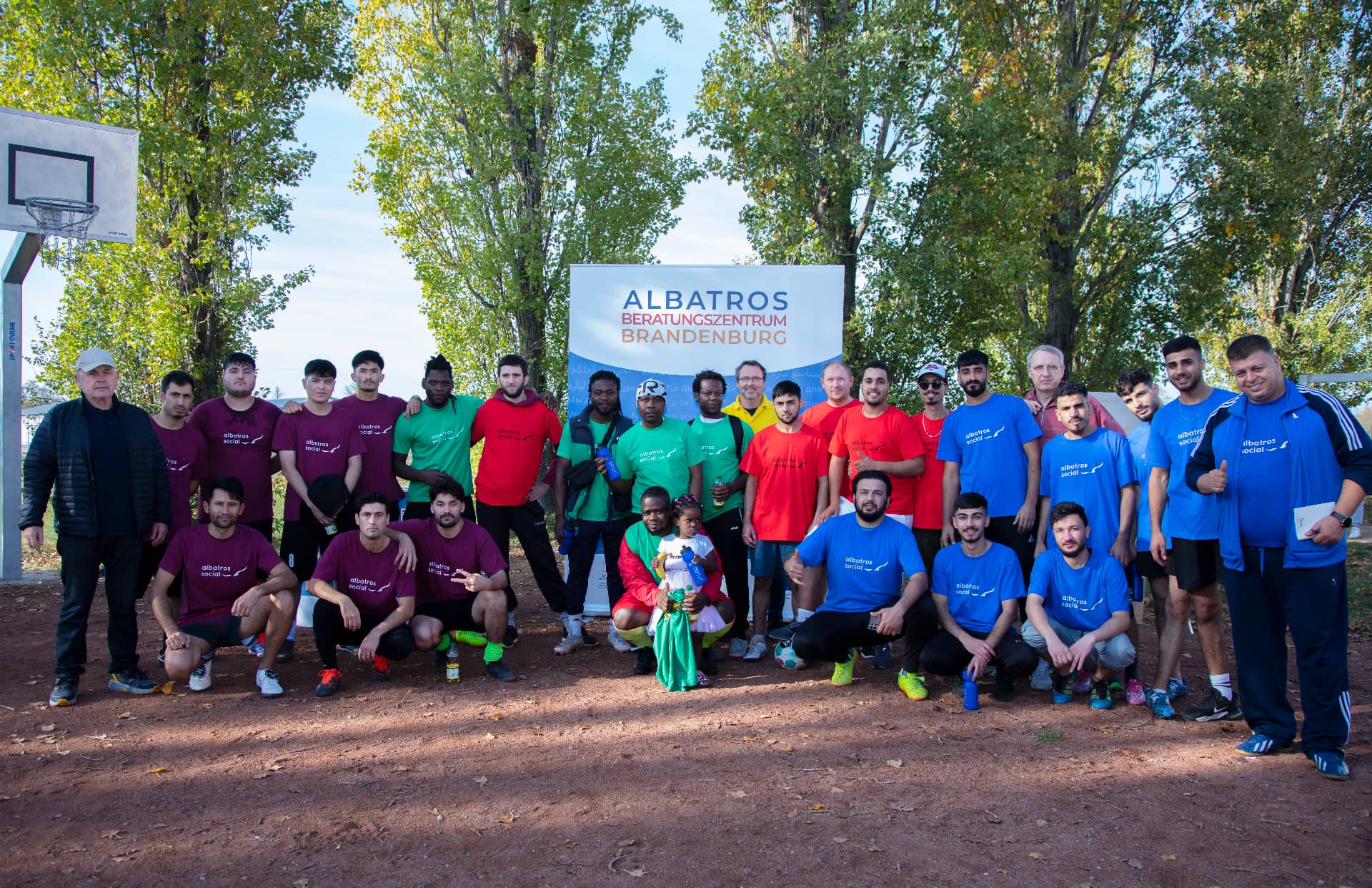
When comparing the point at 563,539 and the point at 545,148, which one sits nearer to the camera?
the point at 563,539

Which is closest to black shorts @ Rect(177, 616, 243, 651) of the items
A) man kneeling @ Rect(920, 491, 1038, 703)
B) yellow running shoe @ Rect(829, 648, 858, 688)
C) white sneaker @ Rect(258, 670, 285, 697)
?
white sneaker @ Rect(258, 670, 285, 697)

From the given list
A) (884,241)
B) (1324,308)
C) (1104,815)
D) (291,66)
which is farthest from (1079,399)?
(1324,308)

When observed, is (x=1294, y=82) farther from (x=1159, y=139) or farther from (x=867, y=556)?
(x=867, y=556)

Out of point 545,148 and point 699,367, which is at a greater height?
point 545,148

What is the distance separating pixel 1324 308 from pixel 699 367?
1647cm

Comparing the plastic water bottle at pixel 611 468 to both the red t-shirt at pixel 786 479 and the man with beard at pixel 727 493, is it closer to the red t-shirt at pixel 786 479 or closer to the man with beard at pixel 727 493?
the man with beard at pixel 727 493

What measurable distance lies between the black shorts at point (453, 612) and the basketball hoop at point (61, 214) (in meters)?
6.51

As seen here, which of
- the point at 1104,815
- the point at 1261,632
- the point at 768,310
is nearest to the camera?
the point at 1104,815

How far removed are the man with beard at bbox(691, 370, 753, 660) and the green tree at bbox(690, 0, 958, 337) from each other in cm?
826

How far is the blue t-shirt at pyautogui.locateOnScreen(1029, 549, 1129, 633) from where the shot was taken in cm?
503

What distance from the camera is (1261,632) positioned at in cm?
438

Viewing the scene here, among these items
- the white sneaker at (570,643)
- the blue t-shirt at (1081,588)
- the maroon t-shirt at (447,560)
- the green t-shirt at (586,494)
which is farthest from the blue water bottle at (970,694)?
the maroon t-shirt at (447,560)

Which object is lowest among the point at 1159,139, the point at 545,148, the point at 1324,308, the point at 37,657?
the point at 37,657

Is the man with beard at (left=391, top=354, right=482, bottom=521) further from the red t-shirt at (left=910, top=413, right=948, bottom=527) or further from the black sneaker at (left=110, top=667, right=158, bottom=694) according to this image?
the red t-shirt at (left=910, top=413, right=948, bottom=527)
